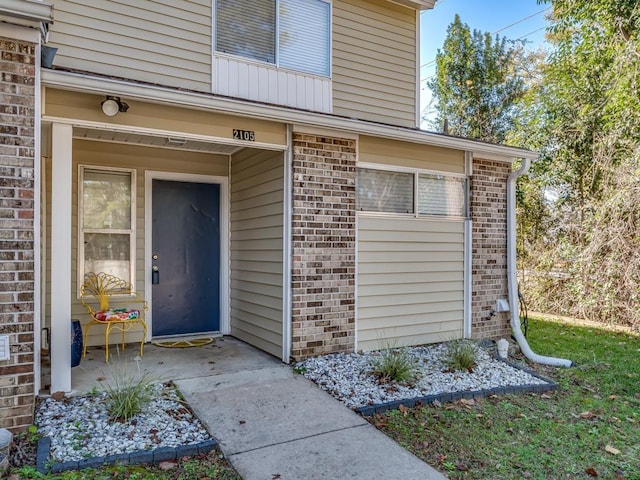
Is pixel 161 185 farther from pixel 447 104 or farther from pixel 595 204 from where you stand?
pixel 447 104

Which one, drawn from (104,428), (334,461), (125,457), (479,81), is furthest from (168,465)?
(479,81)

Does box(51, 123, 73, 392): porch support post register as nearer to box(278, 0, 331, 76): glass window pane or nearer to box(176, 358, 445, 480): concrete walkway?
box(176, 358, 445, 480): concrete walkway

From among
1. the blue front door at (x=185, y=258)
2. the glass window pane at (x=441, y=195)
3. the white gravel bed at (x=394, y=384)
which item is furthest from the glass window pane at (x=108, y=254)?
the glass window pane at (x=441, y=195)

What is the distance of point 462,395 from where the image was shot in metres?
4.41

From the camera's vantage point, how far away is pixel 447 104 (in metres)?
15.2

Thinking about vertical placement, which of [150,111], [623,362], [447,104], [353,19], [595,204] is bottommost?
[623,362]

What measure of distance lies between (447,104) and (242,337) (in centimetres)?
1209

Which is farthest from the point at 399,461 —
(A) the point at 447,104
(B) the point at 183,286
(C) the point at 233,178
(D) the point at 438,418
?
(A) the point at 447,104

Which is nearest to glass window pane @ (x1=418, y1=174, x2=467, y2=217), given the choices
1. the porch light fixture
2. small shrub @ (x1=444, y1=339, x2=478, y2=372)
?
small shrub @ (x1=444, y1=339, x2=478, y2=372)

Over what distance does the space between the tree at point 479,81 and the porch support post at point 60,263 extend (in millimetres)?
12984

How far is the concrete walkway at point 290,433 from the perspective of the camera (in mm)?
2990

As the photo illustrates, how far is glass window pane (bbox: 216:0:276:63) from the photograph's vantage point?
560cm

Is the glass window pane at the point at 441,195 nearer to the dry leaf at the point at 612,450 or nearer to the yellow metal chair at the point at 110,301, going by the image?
the dry leaf at the point at 612,450

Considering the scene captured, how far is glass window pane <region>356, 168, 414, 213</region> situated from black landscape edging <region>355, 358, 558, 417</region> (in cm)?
242
